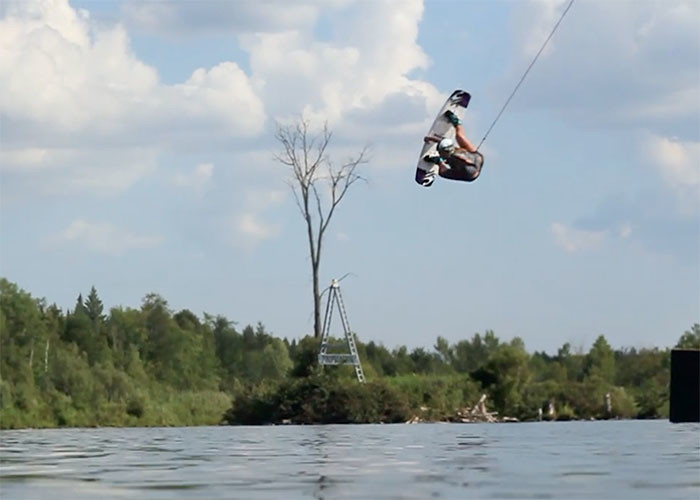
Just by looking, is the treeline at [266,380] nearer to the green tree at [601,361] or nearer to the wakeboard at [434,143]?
the green tree at [601,361]

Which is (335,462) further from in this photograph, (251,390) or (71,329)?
(71,329)

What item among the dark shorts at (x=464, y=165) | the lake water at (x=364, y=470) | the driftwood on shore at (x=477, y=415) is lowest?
the lake water at (x=364, y=470)

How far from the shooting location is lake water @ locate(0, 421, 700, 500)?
1457 centimetres

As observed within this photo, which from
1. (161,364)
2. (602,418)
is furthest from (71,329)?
(602,418)

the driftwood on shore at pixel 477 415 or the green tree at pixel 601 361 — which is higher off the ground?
the green tree at pixel 601 361

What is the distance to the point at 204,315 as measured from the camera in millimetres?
106812

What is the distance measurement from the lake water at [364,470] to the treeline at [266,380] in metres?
26.9

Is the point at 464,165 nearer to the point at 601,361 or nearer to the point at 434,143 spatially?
the point at 434,143

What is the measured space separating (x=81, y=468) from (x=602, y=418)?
42.1m

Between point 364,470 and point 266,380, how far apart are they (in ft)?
133

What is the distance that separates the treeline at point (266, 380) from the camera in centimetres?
5444

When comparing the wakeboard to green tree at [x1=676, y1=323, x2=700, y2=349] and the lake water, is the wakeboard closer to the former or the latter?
the lake water

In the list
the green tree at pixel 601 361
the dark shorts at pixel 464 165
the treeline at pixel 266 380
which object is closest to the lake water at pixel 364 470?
the dark shorts at pixel 464 165

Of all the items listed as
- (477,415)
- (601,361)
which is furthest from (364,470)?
(601,361)
